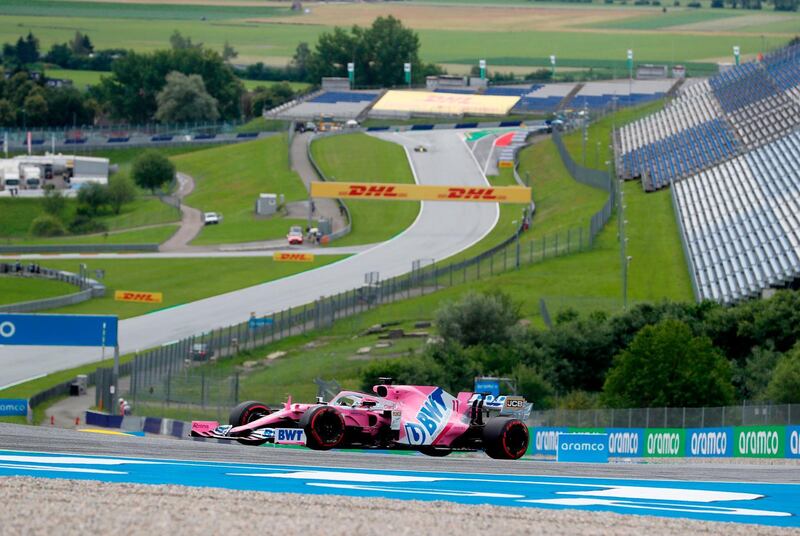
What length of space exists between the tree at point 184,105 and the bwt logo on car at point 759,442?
154 m

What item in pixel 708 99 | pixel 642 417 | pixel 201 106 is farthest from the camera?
pixel 201 106

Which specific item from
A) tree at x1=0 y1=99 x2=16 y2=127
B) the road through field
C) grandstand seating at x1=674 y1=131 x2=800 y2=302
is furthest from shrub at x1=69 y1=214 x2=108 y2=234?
tree at x1=0 y1=99 x2=16 y2=127

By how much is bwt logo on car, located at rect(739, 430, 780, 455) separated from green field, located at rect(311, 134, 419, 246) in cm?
6612

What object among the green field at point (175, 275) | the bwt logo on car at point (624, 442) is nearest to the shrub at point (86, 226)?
the green field at point (175, 275)

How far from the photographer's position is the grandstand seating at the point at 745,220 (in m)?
71.3

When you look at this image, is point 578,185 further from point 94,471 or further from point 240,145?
point 94,471

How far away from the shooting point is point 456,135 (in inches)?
6117

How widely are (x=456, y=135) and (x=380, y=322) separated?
7982 centimetres

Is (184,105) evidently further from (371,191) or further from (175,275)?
(175,275)

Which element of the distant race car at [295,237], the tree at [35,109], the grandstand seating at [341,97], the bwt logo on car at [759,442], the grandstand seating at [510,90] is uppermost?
the grandstand seating at [510,90]

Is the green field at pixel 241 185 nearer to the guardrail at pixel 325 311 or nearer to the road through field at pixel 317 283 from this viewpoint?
the road through field at pixel 317 283

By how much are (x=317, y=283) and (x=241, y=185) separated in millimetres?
46226

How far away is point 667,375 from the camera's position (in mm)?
56156

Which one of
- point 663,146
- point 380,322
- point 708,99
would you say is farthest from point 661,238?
point 708,99
